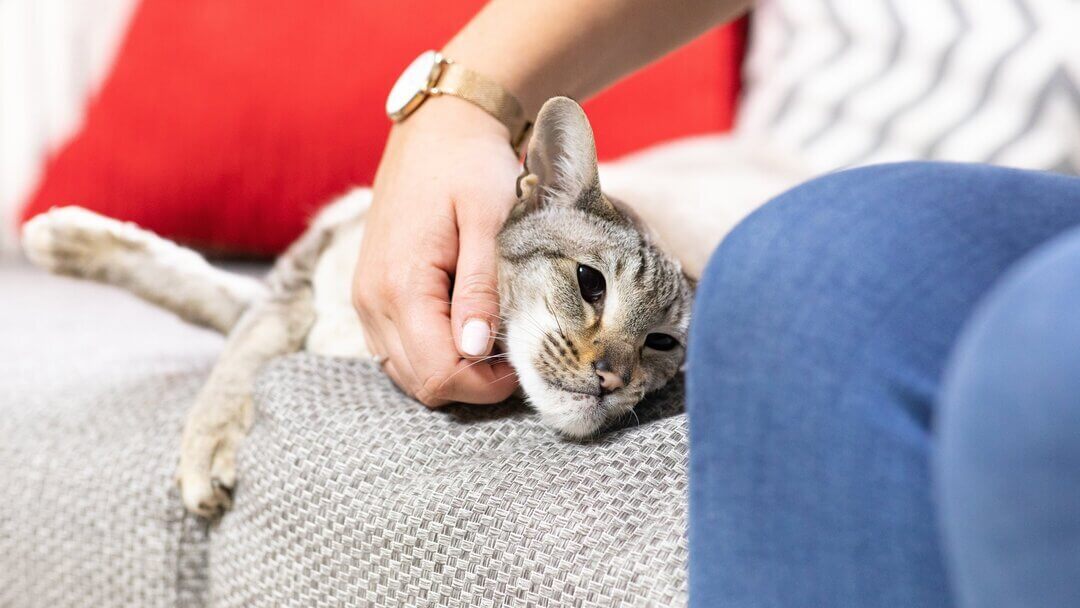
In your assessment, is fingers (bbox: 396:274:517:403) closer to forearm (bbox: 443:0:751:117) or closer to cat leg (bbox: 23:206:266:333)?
forearm (bbox: 443:0:751:117)

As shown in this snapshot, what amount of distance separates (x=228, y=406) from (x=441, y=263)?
333 millimetres

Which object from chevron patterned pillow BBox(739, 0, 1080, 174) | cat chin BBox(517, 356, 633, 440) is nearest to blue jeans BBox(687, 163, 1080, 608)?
cat chin BBox(517, 356, 633, 440)

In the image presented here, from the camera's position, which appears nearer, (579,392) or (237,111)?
(579,392)

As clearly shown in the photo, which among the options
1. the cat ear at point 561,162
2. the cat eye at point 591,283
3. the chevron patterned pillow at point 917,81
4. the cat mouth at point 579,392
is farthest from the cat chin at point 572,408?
the chevron patterned pillow at point 917,81

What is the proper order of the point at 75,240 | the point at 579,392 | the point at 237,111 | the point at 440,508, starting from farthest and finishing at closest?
the point at 237,111 → the point at 75,240 → the point at 579,392 → the point at 440,508

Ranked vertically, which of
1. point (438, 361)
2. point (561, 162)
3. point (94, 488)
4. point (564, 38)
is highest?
point (564, 38)

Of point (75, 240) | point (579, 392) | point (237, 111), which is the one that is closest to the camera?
A: point (579, 392)

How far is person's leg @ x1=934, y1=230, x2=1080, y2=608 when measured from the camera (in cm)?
38

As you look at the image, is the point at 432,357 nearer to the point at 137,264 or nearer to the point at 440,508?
the point at 440,508

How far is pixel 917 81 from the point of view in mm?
1847

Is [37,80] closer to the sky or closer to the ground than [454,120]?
closer to the ground

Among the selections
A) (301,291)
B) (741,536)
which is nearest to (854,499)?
(741,536)

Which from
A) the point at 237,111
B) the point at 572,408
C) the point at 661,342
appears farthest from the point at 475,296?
the point at 237,111

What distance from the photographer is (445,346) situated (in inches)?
36.1
